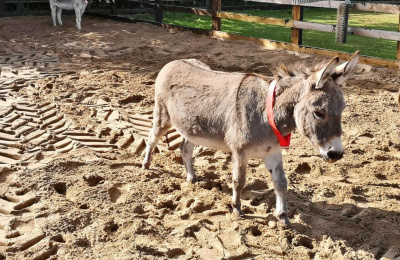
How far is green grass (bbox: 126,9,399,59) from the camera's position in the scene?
11.1 m

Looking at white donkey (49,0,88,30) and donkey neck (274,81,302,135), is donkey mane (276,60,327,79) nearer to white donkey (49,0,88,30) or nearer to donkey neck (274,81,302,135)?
donkey neck (274,81,302,135)

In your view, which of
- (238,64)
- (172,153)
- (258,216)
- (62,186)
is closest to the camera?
(258,216)

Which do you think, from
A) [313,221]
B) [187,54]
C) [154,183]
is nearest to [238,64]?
[187,54]

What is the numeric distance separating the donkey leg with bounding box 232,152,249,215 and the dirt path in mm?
120

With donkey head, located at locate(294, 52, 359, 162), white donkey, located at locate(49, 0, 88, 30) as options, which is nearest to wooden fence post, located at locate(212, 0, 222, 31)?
white donkey, located at locate(49, 0, 88, 30)

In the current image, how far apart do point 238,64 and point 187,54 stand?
138 centimetres

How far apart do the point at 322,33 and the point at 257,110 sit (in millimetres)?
10239

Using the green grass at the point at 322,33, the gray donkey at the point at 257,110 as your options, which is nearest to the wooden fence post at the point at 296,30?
the green grass at the point at 322,33

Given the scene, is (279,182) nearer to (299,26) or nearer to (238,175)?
(238,175)

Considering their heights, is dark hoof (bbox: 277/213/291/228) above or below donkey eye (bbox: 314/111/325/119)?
below

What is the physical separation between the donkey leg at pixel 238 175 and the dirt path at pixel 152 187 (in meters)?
0.12

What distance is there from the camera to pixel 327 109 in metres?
3.44

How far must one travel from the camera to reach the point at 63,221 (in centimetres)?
389

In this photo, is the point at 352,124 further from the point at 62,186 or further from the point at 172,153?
the point at 62,186
